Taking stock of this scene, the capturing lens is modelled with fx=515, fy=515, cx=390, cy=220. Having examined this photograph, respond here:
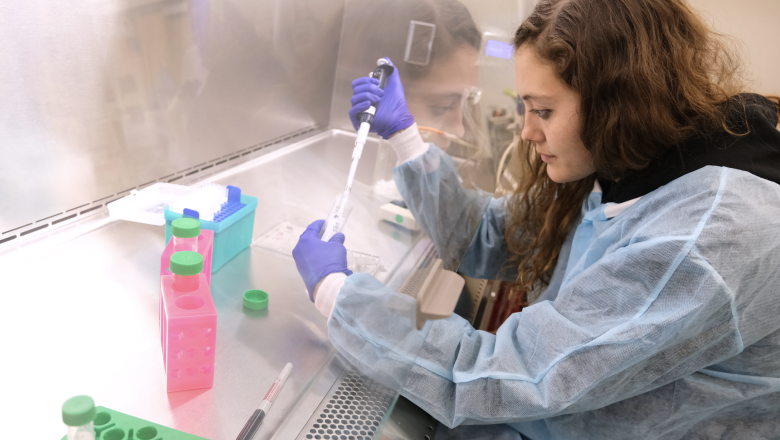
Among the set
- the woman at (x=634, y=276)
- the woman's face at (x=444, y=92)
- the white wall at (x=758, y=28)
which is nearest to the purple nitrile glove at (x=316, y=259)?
the woman at (x=634, y=276)

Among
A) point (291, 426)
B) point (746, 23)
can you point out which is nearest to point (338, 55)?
point (291, 426)

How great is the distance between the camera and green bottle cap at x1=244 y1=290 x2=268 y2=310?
94cm

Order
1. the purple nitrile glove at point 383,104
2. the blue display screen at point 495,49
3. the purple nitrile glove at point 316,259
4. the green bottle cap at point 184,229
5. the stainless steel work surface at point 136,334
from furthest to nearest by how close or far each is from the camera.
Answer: the blue display screen at point 495,49, the purple nitrile glove at point 383,104, the purple nitrile glove at point 316,259, the green bottle cap at point 184,229, the stainless steel work surface at point 136,334

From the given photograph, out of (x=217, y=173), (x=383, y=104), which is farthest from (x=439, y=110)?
(x=217, y=173)

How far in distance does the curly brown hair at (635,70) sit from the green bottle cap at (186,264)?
0.68 metres

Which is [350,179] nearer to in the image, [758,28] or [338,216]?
[338,216]

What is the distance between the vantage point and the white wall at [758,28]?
96.0 inches

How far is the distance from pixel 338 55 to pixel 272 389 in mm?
1532

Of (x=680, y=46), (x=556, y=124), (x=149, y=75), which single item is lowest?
(x=149, y=75)

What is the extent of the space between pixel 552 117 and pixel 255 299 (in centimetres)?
66

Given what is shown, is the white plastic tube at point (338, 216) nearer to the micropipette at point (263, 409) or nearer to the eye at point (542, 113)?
the micropipette at point (263, 409)

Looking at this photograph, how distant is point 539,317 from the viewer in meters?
0.87

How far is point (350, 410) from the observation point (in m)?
0.77

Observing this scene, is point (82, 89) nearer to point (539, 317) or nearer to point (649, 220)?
point (539, 317)
